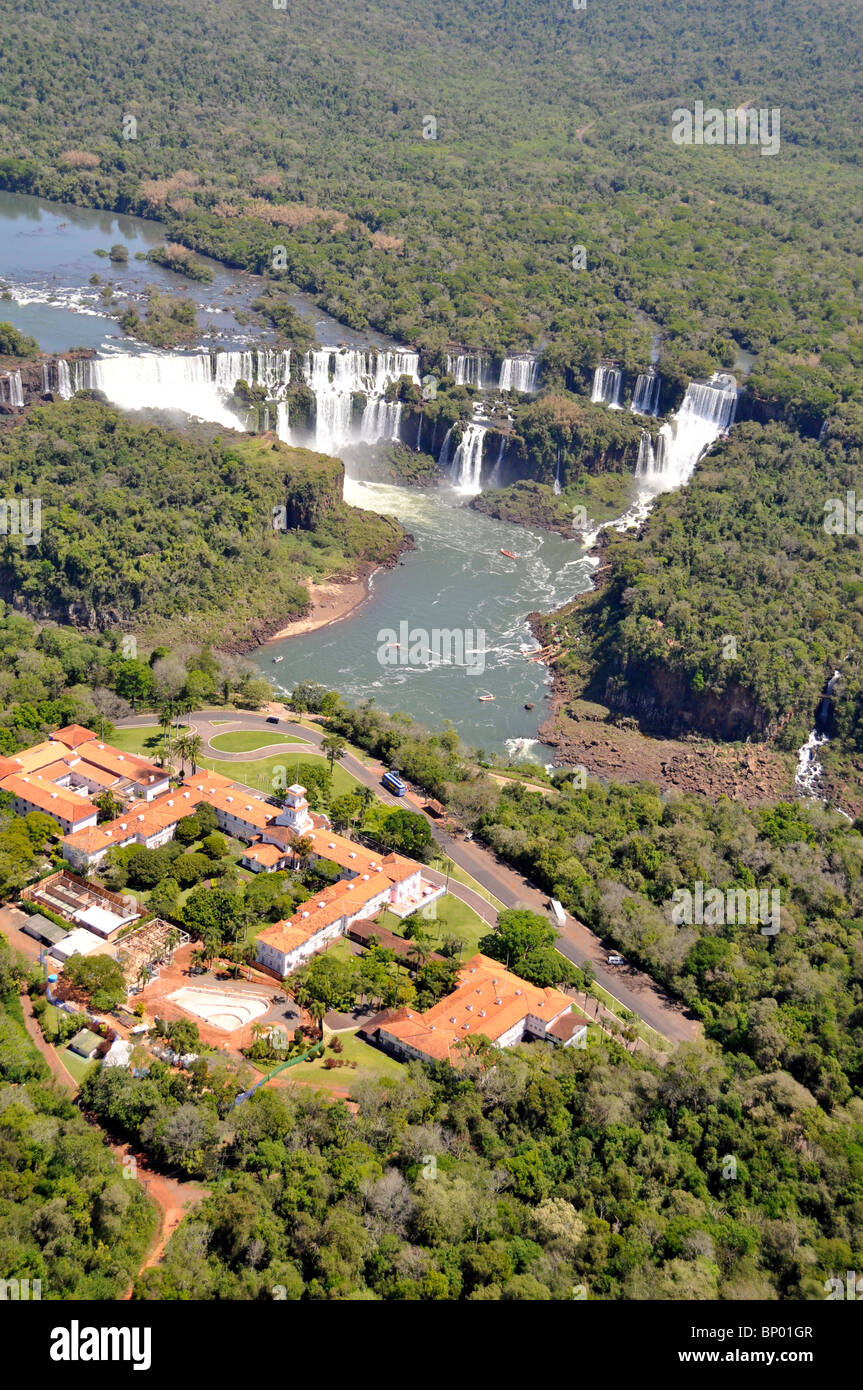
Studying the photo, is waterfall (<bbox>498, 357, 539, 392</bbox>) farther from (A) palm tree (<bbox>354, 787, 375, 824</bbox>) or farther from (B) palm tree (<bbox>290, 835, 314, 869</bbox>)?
(B) palm tree (<bbox>290, 835, 314, 869</bbox>)

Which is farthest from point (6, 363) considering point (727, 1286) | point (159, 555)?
point (727, 1286)

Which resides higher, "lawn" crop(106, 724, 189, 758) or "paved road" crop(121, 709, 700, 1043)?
"lawn" crop(106, 724, 189, 758)

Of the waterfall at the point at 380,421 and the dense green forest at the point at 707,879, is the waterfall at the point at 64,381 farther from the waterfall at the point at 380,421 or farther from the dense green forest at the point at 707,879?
the dense green forest at the point at 707,879

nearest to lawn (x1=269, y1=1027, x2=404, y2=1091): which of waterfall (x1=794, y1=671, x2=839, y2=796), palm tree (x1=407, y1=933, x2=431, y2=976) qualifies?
palm tree (x1=407, y1=933, x2=431, y2=976)

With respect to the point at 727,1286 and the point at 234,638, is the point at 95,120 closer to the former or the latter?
the point at 234,638

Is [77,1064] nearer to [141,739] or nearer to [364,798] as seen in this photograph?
[364,798]

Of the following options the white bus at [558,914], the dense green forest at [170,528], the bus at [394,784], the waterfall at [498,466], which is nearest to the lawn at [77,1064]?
the white bus at [558,914]

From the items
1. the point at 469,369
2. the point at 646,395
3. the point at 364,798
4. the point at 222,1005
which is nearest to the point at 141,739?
the point at 364,798

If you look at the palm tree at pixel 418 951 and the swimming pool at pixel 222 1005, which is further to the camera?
the palm tree at pixel 418 951
